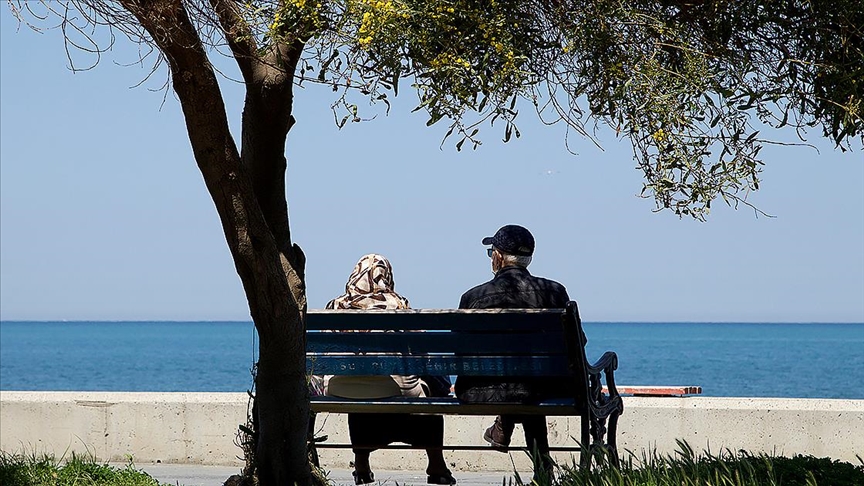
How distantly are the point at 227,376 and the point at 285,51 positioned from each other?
5933cm

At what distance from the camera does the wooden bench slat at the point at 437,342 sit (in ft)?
19.7

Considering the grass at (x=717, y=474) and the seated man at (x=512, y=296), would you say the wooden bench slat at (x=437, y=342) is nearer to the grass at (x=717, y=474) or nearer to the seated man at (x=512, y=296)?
the seated man at (x=512, y=296)

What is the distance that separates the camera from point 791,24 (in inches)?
185


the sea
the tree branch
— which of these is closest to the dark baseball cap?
the tree branch

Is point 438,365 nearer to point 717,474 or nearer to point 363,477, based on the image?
point 363,477

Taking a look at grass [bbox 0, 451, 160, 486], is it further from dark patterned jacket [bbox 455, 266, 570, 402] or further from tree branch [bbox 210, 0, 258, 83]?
tree branch [bbox 210, 0, 258, 83]

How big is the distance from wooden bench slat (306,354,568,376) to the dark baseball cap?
26.7 inches

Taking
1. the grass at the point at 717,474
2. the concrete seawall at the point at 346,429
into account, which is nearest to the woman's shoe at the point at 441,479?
the concrete seawall at the point at 346,429

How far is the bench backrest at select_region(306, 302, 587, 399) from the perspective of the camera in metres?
5.91

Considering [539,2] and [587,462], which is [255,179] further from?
[587,462]

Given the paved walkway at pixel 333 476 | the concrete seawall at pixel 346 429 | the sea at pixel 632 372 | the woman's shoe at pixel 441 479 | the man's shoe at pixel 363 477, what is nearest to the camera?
the man's shoe at pixel 363 477

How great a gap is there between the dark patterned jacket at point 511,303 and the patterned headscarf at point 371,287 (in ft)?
1.53

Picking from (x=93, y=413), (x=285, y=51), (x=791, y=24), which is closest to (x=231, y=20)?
(x=285, y=51)

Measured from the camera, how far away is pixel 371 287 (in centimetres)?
679
